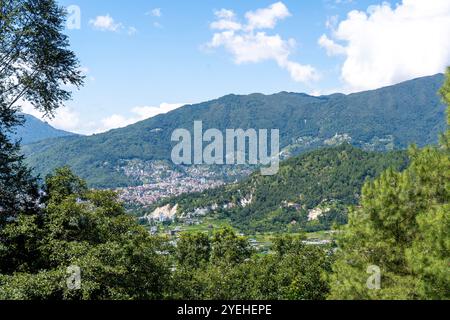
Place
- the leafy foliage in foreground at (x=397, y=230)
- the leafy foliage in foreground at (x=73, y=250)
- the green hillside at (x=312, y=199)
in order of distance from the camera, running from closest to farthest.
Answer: the leafy foliage in foreground at (x=397, y=230) → the leafy foliage in foreground at (x=73, y=250) → the green hillside at (x=312, y=199)

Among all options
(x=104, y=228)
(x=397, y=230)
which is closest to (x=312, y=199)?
(x=104, y=228)

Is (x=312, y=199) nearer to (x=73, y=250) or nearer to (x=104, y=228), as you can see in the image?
(x=104, y=228)

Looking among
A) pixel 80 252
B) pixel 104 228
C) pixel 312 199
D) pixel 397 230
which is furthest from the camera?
pixel 312 199

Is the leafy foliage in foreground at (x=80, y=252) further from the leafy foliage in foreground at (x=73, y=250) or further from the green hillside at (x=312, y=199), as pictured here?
the green hillside at (x=312, y=199)

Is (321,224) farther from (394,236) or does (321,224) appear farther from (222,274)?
(394,236)

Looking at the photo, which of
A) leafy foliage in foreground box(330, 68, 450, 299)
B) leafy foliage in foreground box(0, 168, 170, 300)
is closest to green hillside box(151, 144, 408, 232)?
leafy foliage in foreground box(0, 168, 170, 300)

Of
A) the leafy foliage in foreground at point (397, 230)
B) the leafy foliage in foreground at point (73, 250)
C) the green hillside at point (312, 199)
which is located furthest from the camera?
the green hillside at point (312, 199)

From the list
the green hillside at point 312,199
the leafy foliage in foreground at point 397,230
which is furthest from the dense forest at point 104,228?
the green hillside at point 312,199

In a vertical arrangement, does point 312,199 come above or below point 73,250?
below

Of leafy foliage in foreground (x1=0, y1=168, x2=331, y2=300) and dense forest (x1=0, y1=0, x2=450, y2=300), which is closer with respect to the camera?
dense forest (x1=0, y1=0, x2=450, y2=300)

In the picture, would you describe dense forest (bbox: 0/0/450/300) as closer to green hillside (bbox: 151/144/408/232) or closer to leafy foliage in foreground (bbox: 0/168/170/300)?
leafy foliage in foreground (bbox: 0/168/170/300)
